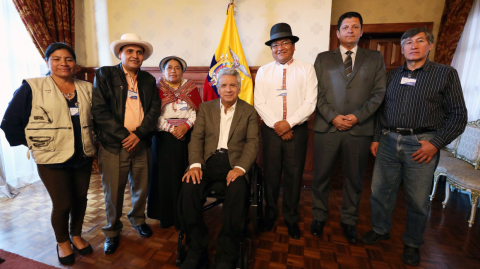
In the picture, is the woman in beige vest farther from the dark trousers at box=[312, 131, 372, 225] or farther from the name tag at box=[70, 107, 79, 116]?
the dark trousers at box=[312, 131, 372, 225]

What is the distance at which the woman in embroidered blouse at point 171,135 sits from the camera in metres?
2.08

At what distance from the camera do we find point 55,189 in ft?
5.46

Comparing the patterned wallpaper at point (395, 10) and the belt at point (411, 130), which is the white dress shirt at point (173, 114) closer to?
the belt at point (411, 130)

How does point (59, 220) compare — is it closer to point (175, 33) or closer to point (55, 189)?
point (55, 189)

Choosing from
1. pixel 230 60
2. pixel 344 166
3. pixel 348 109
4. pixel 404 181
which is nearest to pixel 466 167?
pixel 404 181

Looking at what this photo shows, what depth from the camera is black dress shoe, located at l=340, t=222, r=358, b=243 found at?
2035mm

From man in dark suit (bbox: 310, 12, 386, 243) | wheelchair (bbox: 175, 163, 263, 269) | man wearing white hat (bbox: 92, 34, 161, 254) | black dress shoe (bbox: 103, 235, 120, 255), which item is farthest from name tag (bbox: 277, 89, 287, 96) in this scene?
black dress shoe (bbox: 103, 235, 120, 255)

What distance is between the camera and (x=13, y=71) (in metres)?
3.10

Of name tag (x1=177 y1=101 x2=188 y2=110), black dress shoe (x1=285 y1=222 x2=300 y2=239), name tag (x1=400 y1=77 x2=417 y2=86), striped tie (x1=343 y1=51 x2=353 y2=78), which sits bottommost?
black dress shoe (x1=285 y1=222 x2=300 y2=239)

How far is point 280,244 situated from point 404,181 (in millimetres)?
1081

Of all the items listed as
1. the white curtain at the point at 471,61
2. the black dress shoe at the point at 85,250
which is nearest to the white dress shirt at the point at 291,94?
the black dress shoe at the point at 85,250

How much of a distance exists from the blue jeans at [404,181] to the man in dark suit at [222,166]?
3.36ft

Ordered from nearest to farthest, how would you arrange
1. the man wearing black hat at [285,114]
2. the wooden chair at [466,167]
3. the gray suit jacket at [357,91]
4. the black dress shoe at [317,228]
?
the gray suit jacket at [357,91], the man wearing black hat at [285,114], the black dress shoe at [317,228], the wooden chair at [466,167]

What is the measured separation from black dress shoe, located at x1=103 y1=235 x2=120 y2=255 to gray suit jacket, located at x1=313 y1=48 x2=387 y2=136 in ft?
6.24
